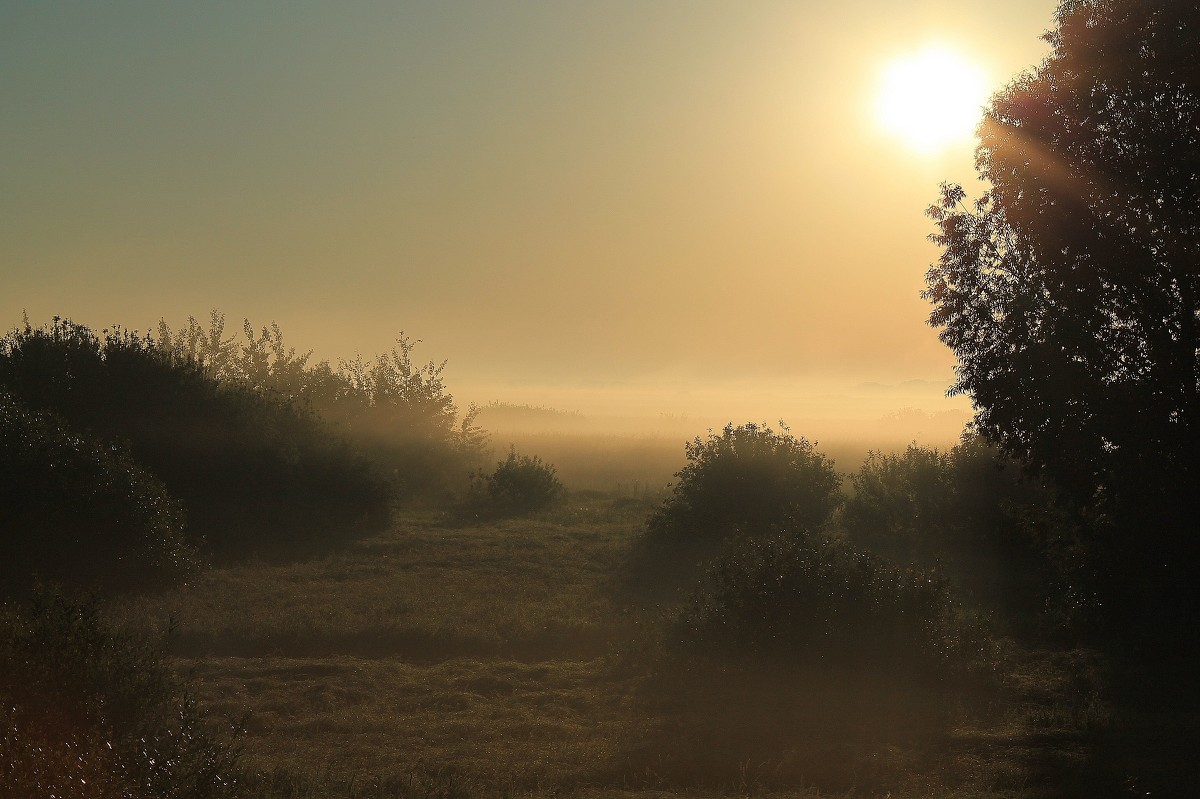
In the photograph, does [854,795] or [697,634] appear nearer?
[854,795]

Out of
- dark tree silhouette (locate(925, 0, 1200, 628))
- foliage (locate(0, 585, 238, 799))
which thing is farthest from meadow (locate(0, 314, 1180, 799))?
dark tree silhouette (locate(925, 0, 1200, 628))

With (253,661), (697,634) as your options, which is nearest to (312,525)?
(253,661)

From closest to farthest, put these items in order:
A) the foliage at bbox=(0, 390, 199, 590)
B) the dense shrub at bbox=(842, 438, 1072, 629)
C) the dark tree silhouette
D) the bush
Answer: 1. the dark tree silhouette
2. the foliage at bbox=(0, 390, 199, 590)
3. the dense shrub at bbox=(842, 438, 1072, 629)
4. the bush

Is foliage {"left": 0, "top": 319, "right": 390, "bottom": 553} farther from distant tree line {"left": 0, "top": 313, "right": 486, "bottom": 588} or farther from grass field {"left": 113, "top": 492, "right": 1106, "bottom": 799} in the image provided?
grass field {"left": 113, "top": 492, "right": 1106, "bottom": 799}

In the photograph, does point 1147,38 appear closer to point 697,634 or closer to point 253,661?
point 697,634

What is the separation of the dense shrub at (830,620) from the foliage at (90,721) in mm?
7175

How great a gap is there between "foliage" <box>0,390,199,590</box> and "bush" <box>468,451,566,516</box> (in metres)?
14.6

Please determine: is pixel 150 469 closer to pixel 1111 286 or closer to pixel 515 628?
pixel 515 628

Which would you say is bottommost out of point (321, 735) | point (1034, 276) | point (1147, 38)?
point (321, 735)

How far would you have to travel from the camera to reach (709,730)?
9883 millimetres

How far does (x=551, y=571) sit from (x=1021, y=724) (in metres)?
11.7

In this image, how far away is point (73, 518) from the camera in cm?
1700

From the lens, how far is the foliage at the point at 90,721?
5.34 m

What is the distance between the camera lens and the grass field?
8461mm
